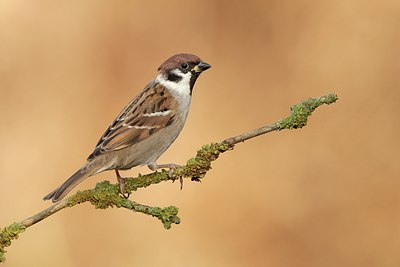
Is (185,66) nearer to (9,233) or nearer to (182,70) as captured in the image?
(182,70)

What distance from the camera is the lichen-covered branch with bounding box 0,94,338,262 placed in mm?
1024

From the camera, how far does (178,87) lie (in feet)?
8.29

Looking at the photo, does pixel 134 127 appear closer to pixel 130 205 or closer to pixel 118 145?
pixel 118 145

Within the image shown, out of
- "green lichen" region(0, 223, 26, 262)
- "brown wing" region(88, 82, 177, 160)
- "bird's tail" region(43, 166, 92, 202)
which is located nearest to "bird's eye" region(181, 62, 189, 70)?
"brown wing" region(88, 82, 177, 160)

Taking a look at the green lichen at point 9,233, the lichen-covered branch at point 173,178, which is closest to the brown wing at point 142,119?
the lichen-covered branch at point 173,178

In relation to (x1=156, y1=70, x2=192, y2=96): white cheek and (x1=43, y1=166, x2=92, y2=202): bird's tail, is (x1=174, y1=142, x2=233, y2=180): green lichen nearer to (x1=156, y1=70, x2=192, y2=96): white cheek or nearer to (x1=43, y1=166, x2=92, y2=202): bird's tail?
(x1=43, y1=166, x2=92, y2=202): bird's tail

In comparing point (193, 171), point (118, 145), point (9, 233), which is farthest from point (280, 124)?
point (118, 145)

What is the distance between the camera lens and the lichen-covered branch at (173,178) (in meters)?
1.02

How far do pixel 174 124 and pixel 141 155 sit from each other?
0.25 m

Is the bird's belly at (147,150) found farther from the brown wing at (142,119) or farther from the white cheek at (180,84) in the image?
the white cheek at (180,84)

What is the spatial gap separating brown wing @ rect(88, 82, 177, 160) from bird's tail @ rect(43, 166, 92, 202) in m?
0.25

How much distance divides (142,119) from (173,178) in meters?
1.35

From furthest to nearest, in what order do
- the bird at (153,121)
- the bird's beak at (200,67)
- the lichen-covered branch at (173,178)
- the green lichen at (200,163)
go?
the bird's beak at (200,67) → the bird at (153,121) → the green lichen at (200,163) → the lichen-covered branch at (173,178)

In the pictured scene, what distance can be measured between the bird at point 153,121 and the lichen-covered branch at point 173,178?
99 cm
